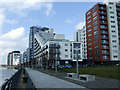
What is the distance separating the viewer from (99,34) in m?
60.5

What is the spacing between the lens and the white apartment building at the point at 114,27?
6038 centimetres

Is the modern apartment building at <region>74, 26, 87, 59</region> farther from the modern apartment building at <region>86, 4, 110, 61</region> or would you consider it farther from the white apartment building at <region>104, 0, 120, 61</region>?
the white apartment building at <region>104, 0, 120, 61</region>

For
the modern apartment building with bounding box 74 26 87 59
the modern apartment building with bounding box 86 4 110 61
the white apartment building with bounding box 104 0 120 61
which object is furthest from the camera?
the modern apartment building with bounding box 74 26 87 59

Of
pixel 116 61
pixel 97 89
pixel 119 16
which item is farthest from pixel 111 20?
pixel 97 89

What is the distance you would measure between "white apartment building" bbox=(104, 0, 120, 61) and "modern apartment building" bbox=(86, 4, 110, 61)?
1410mm

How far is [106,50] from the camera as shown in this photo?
6009 centimetres

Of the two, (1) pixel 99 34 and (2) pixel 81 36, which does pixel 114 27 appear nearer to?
(1) pixel 99 34

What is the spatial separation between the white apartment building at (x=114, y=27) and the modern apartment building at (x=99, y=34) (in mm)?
1410

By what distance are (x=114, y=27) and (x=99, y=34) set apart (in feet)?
27.6

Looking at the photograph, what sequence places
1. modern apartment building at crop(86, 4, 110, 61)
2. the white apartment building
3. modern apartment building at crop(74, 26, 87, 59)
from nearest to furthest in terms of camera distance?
1. modern apartment building at crop(86, 4, 110, 61)
2. the white apartment building
3. modern apartment building at crop(74, 26, 87, 59)

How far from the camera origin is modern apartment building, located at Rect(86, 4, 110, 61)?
5956cm

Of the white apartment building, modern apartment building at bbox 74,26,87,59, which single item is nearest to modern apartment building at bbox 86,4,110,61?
the white apartment building

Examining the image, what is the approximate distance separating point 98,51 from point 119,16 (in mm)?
20867

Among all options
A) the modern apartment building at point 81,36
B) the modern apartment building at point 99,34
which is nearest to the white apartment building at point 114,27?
the modern apartment building at point 99,34
